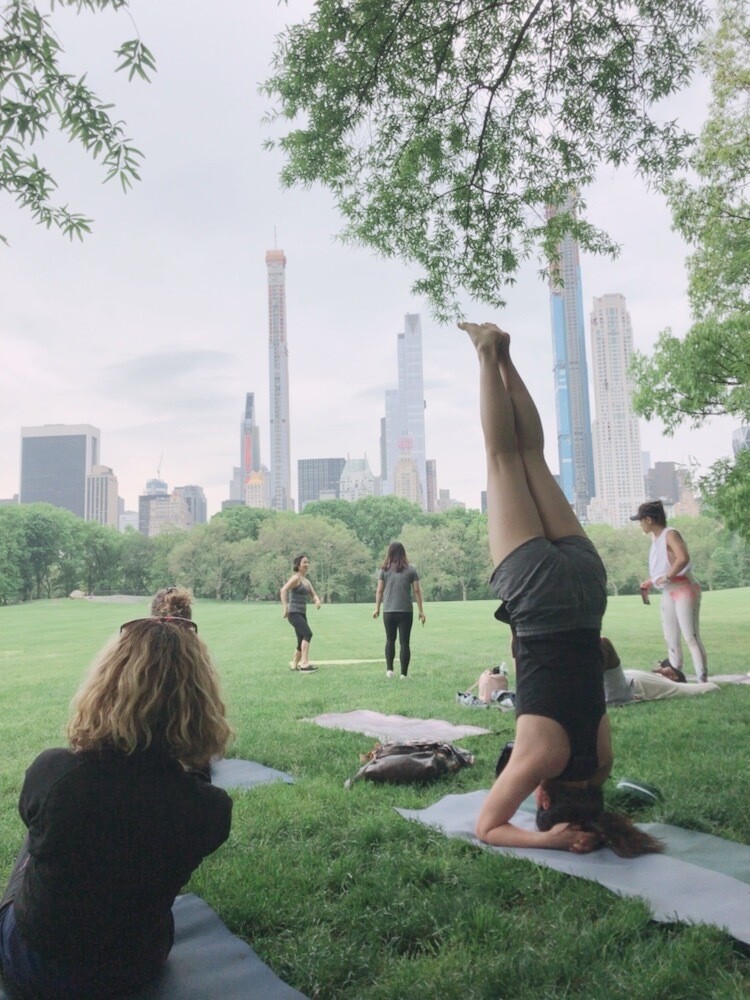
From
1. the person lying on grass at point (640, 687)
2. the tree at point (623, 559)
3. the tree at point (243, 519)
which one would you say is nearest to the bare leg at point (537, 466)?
the person lying on grass at point (640, 687)

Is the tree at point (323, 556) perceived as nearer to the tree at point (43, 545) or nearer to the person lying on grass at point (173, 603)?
the tree at point (43, 545)

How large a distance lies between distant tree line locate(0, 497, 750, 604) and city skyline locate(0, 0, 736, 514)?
10040mm

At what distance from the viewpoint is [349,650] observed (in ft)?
50.2

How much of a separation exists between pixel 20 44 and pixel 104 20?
0.61m

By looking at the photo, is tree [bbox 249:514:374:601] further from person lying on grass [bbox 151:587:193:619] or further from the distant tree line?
person lying on grass [bbox 151:587:193:619]

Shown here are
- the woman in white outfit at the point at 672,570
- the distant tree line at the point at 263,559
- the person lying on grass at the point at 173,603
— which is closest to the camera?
the person lying on grass at the point at 173,603

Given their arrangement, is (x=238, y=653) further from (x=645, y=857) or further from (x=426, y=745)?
(x=645, y=857)

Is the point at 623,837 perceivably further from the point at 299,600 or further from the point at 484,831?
the point at 299,600

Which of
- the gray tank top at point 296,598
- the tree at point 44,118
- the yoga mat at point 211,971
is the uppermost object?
the tree at point 44,118

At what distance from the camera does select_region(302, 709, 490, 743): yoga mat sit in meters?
5.86

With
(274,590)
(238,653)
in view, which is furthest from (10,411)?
(238,653)

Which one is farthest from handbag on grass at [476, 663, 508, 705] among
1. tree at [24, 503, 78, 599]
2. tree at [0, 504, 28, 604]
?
tree at [24, 503, 78, 599]

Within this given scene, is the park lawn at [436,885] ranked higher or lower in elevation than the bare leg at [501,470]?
lower

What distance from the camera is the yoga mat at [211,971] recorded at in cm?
215
